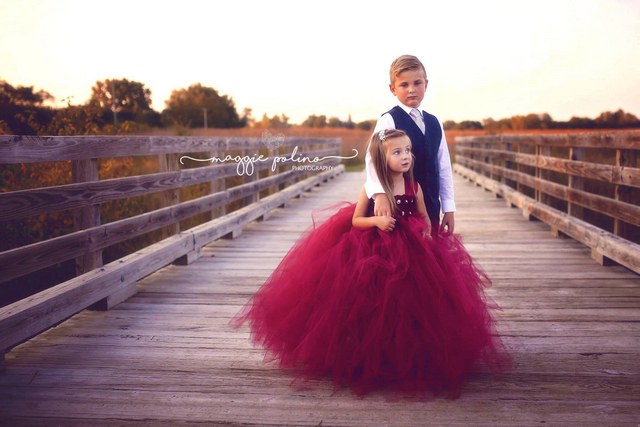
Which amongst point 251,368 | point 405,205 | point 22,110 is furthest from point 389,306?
point 22,110

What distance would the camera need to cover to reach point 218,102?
5075 centimetres

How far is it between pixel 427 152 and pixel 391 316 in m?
0.84

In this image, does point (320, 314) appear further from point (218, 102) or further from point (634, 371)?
point (218, 102)

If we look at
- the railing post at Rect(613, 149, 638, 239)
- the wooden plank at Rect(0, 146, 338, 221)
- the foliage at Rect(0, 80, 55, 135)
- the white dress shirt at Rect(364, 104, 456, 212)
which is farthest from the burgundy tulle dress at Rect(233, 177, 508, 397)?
the foliage at Rect(0, 80, 55, 135)

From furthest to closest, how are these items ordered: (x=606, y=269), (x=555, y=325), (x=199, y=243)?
(x=199, y=243)
(x=606, y=269)
(x=555, y=325)

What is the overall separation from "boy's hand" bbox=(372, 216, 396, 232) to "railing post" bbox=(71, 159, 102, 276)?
1.88m

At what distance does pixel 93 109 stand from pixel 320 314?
272 inches

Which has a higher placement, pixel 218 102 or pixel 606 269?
pixel 218 102

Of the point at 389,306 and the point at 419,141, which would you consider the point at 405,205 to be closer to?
the point at 419,141

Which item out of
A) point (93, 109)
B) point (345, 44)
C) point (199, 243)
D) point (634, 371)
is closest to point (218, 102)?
point (345, 44)

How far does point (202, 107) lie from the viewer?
50.0 meters

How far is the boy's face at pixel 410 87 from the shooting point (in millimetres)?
2582

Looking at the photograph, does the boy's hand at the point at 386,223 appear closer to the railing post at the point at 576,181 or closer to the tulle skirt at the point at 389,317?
the tulle skirt at the point at 389,317

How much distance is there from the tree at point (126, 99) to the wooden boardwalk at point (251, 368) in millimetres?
35737
